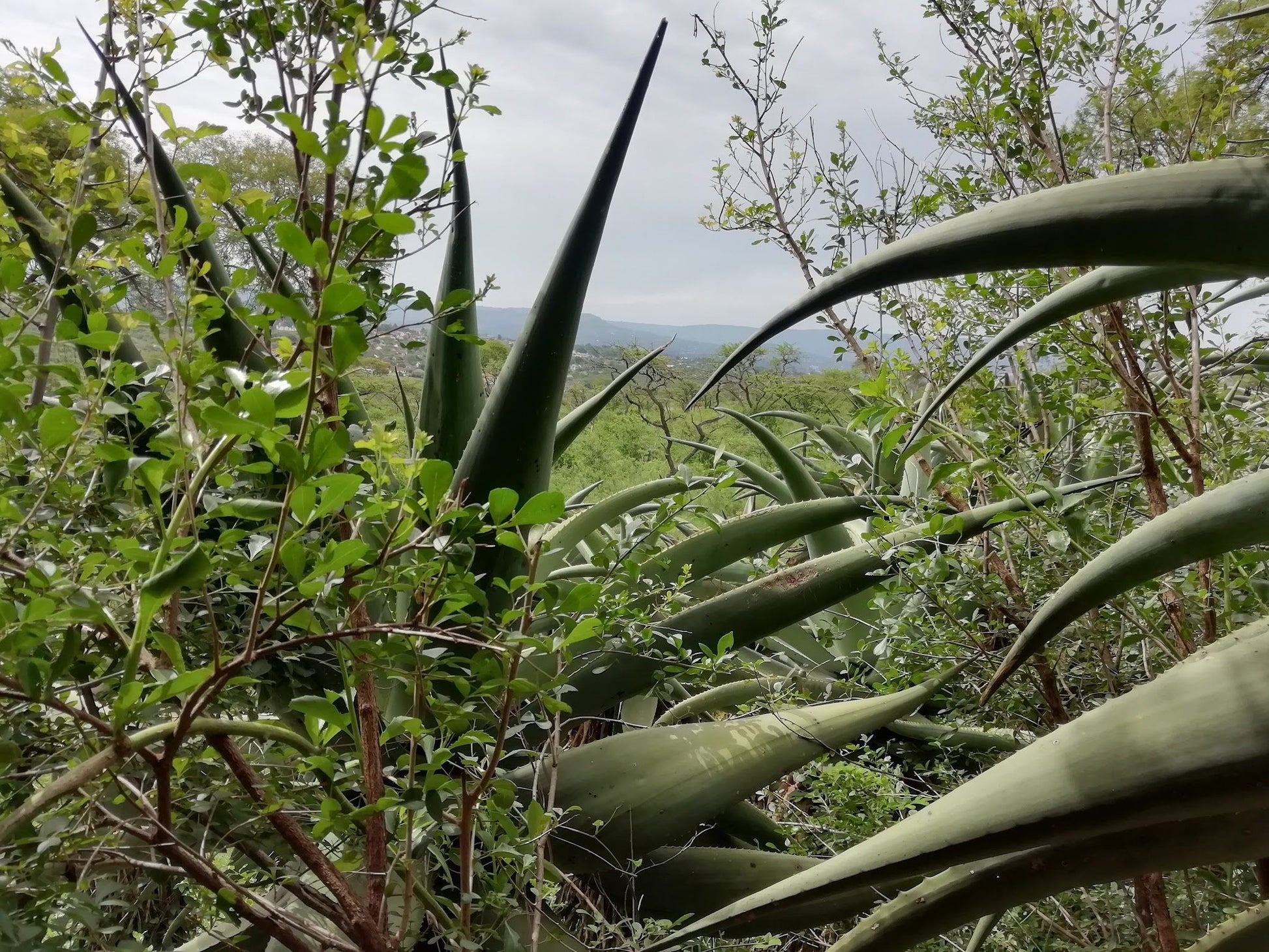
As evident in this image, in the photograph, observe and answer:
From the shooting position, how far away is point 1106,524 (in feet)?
2.15

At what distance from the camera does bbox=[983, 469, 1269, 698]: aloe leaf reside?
31 centimetres

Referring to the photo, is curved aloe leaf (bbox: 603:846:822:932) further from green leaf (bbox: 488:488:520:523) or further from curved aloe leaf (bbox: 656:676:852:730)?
green leaf (bbox: 488:488:520:523)

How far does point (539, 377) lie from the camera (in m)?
0.57

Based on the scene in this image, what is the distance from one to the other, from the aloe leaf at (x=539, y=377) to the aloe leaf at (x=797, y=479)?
0.40 meters

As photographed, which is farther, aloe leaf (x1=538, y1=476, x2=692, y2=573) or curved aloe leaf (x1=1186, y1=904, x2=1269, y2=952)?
aloe leaf (x1=538, y1=476, x2=692, y2=573)

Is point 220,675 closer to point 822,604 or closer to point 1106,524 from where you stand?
point 822,604

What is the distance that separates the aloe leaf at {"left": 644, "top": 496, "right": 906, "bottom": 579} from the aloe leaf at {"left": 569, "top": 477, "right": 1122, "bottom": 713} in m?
0.06

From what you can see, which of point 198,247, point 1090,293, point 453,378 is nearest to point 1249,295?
point 1090,293

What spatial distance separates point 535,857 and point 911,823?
213mm

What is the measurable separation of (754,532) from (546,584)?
0.47 metres

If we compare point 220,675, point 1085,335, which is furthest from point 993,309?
point 220,675

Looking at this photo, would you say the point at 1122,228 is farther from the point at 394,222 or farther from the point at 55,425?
the point at 55,425

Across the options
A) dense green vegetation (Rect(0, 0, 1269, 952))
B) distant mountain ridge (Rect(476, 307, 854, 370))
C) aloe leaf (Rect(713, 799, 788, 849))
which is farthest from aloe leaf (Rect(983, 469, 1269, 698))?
distant mountain ridge (Rect(476, 307, 854, 370))

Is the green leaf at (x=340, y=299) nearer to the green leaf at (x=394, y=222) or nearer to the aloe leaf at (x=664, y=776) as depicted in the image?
the green leaf at (x=394, y=222)
